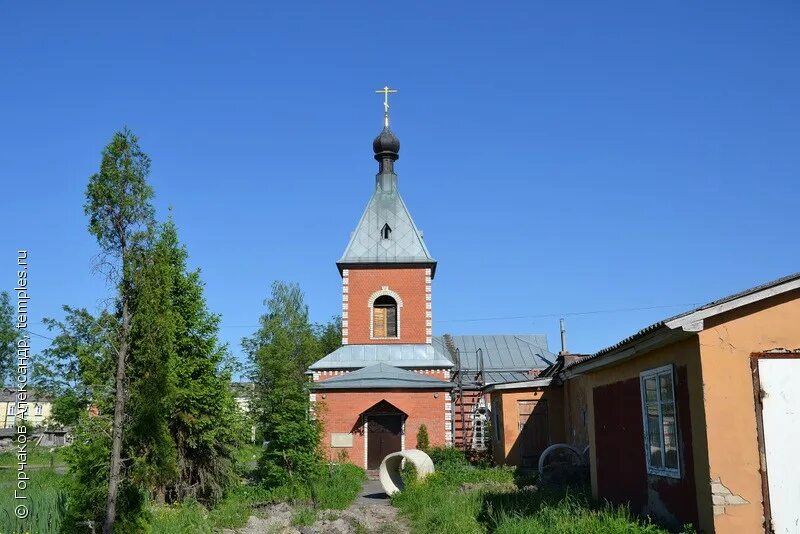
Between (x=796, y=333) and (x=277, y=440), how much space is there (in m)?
12.0

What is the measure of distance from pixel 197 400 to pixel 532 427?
35.9 ft

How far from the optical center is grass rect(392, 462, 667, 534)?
9938 millimetres

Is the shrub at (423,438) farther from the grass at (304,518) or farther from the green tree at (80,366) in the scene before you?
the green tree at (80,366)

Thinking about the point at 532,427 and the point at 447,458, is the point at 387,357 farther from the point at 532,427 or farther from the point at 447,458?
the point at 532,427

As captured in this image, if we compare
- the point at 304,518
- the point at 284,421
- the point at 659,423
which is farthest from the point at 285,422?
the point at 659,423

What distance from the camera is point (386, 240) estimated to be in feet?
104

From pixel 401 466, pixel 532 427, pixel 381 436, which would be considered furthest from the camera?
pixel 381 436

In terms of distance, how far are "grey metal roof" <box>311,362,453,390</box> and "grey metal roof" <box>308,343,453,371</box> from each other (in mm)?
1737

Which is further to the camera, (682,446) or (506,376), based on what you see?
(506,376)

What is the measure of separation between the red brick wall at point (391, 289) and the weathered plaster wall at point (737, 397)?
866 inches

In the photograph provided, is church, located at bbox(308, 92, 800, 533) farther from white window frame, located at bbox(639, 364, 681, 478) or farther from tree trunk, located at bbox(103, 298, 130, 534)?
tree trunk, located at bbox(103, 298, 130, 534)

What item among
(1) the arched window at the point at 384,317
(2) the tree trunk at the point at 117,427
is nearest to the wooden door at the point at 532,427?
(1) the arched window at the point at 384,317

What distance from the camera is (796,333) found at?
8.86 meters

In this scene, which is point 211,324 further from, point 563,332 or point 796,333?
point 563,332
